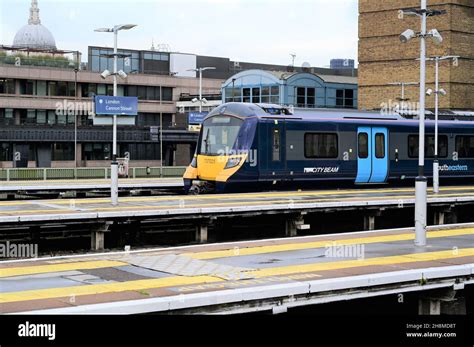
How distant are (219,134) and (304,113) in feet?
11.9

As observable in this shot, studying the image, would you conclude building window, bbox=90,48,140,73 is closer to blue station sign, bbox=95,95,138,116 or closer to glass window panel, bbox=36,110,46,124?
glass window panel, bbox=36,110,46,124

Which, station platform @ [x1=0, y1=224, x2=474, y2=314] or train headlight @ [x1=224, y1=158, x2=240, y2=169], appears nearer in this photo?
station platform @ [x1=0, y1=224, x2=474, y2=314]

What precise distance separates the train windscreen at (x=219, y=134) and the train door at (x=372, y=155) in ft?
19.5

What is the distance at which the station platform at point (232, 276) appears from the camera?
36.4ft

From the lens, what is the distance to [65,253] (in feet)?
68.9

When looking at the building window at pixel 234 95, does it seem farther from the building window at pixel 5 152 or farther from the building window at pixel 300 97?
the building window at pixel 5 152

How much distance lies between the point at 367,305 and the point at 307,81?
5756 cm

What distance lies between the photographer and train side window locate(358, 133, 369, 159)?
33.5 meters

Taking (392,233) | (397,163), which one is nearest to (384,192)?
(397,163)

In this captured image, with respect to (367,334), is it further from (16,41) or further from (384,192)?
(16,41)

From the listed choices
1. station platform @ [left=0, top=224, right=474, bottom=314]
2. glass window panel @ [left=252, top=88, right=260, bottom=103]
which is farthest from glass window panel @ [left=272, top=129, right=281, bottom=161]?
glass window panel @ [left=252, top=88, right=260, bottom=103]

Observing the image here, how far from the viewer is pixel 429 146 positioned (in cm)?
3662

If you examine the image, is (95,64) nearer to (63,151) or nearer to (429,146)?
(63,151)

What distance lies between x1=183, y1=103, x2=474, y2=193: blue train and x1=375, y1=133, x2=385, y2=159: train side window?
43 millimetres
